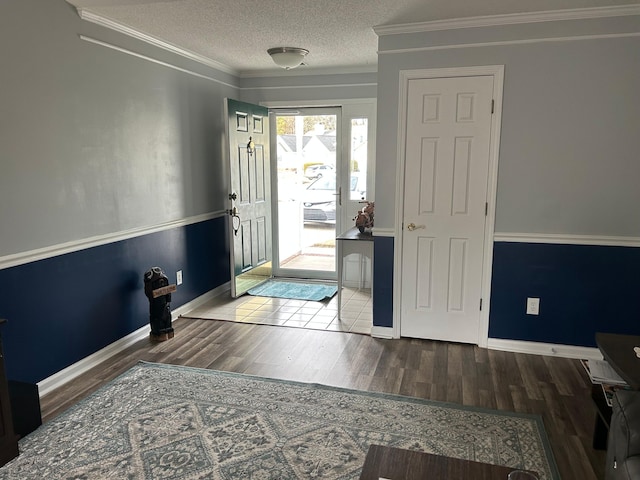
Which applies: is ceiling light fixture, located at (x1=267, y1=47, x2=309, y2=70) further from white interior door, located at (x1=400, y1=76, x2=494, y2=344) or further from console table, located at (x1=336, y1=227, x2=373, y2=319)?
console table, located at (x1=336, y1=227, x2=373, y2=319)

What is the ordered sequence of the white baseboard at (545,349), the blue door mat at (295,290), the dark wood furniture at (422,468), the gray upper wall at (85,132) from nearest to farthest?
the dark wood furniture at (422,468) < the gray upper wall at (85,132) < the white baseboard at (545,349) < the blue door mat at (295,290)

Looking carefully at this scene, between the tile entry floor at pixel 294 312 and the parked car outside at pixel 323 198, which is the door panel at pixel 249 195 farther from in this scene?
the parked car outside at pixel 323 198

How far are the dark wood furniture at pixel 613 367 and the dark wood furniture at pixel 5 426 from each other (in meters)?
2.70

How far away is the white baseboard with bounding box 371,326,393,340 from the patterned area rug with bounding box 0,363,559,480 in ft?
3.28

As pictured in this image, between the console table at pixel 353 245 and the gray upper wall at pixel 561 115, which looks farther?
the console table at pixel 353 245

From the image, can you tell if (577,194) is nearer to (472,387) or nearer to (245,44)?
(472,387)

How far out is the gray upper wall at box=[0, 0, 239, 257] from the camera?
8.63 ft

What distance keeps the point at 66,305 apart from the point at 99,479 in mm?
1321

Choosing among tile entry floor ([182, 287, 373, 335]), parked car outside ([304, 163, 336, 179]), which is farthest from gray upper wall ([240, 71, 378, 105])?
tile entry floor ([182, 287, 373, 335])

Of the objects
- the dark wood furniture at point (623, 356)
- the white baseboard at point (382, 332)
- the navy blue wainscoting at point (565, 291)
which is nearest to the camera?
the dark wood furniture at point (623, 356)

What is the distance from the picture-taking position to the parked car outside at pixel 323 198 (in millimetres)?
5230

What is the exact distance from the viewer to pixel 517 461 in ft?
7.21

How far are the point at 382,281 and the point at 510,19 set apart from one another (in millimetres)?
2089

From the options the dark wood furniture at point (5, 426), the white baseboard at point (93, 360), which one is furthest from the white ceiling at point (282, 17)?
the white baseboard at point (93, 360)
